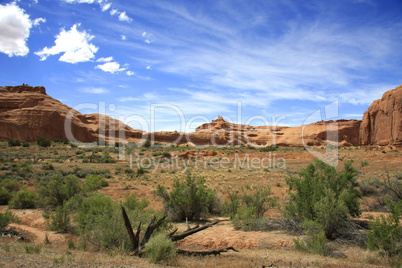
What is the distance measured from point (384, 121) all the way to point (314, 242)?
51.7 meters

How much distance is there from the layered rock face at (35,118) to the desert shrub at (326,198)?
57.0 meters

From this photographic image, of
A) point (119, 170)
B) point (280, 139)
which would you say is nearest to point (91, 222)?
point (119, 170)

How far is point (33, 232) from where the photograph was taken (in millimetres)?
8812

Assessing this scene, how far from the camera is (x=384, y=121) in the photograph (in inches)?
1859

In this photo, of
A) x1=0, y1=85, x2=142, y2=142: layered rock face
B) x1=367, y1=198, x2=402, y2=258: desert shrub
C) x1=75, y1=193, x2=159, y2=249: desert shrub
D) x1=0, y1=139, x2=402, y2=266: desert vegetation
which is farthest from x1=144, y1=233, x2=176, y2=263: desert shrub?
x1=0, y1=85, x2=142, y2=142: layered rock face

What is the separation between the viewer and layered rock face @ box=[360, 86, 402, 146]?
43.1 m

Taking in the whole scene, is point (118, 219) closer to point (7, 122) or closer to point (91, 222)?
point (91, 222)

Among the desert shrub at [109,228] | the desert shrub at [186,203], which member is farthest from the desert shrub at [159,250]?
the desert shrub at [186,203]

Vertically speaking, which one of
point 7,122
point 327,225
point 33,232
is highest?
point 7,122

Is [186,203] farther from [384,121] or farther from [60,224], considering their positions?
[384,121]

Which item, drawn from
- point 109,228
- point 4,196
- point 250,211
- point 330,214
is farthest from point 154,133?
point 330,214

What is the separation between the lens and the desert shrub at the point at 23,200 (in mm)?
12046

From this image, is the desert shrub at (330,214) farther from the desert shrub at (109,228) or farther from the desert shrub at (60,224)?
the desert shrub at (60,224)

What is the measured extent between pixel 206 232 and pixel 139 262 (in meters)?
3.96
